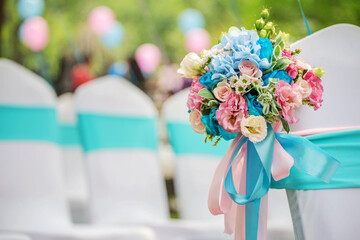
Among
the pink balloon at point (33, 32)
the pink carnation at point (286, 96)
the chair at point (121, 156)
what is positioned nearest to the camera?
the pink carnation at point (286, 96)

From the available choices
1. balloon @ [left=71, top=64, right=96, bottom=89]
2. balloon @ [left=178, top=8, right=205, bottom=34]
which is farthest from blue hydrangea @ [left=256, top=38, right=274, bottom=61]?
balloon @ [left=178, top=8, right=205, bottom=34]

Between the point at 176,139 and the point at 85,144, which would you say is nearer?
the point at 85,144

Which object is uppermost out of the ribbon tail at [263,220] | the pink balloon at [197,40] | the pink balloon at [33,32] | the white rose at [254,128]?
the pink balloon at [33,32]

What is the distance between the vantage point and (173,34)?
10.8 meters

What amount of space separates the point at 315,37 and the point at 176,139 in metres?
1.31

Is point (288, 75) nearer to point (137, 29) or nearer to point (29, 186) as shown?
point (29, 186)

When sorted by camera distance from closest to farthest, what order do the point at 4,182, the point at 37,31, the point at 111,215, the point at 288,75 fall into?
the point at 288,75 → the point at 4,182 → the point at 111,215 → the point at 37,31

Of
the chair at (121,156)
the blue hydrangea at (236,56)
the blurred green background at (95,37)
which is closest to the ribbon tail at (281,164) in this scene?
the blue hydrangea at (236,56)

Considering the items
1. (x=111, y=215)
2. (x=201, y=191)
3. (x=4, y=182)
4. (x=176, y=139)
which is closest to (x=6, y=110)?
(x=4, y=182)

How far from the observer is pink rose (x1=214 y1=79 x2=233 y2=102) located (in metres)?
1.02

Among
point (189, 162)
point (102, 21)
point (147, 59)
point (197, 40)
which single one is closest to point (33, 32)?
point (102, 21)

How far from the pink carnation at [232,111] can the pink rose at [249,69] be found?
0.06 meters

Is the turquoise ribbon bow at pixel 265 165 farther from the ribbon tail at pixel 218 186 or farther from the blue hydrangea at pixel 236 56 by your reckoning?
the blue hydrangea at pixel 236 56

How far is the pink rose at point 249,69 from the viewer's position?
3.31ft
